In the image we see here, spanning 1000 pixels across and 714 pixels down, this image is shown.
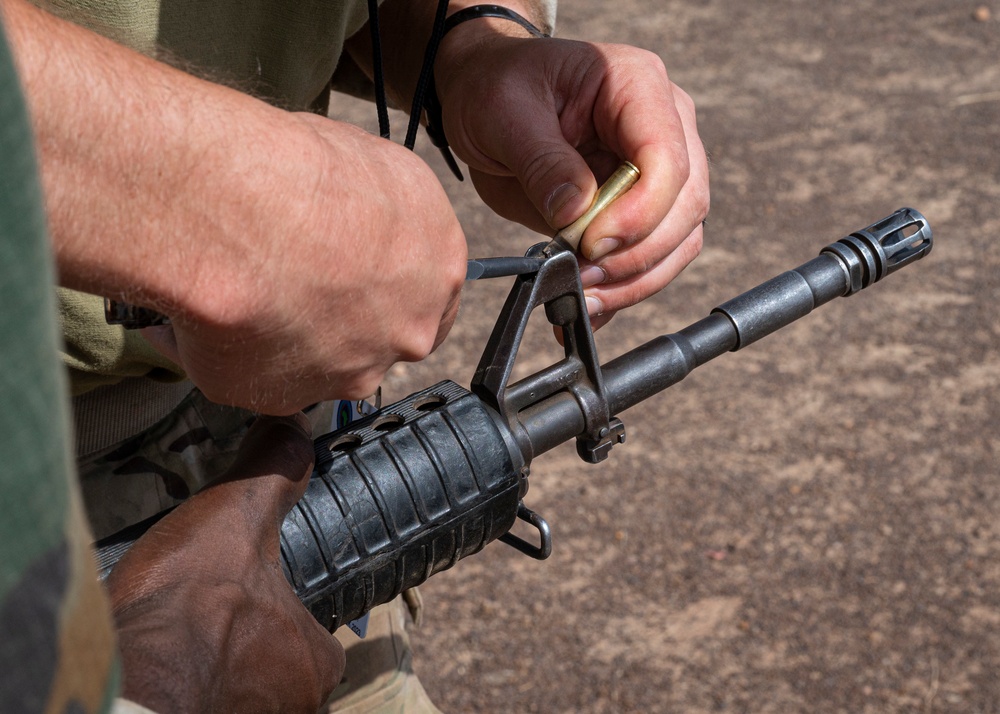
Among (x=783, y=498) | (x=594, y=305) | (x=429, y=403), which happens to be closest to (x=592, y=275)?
(x=594, y=305)

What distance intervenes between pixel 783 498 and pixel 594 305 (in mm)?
1749

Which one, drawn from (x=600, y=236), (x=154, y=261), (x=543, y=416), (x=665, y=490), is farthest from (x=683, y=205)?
(x=665, y=490)

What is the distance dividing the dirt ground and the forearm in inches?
76.7

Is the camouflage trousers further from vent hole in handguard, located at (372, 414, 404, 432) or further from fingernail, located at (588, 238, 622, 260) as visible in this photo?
fingernail, located at (588, 238, 622, 260)

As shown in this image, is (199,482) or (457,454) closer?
(457,454)

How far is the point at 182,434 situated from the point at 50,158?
29.9 inches

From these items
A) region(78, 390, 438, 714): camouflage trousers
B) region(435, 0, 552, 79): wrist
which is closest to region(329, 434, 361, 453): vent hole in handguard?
region(78, 390, 438, 714): camouflage trousers

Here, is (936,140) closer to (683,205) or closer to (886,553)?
(886,553)

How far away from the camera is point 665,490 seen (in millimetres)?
2957

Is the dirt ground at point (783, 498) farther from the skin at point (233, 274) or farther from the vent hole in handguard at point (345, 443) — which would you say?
the skin at point (233, 274)

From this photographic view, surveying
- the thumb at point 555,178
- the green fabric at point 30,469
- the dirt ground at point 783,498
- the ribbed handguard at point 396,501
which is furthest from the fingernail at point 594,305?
the dirt ground at point 783,498

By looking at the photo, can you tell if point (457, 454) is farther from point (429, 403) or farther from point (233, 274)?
point (233, 274)

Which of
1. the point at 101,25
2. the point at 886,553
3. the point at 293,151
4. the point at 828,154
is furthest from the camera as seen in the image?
the point at 828,154

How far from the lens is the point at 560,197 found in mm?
1267
